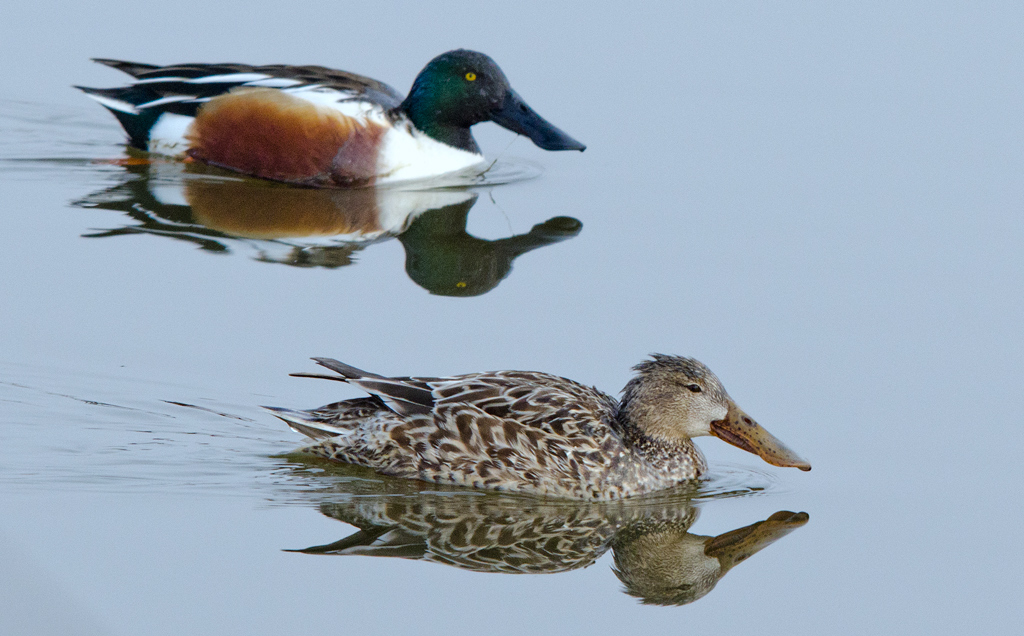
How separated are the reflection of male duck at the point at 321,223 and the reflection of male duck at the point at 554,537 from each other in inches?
89.3

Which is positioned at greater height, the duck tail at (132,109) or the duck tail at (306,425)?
the duck tail at (132,109)

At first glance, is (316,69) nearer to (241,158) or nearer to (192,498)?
(241,158)

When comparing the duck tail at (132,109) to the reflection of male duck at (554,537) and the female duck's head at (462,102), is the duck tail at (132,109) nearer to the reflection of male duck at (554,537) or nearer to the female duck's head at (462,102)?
the female duck's head at (462,102)

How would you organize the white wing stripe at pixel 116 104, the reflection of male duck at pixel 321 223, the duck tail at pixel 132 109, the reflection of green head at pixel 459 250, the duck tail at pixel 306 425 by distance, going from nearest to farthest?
the duck tail at pixel 306 425 < the reflection of green head at pixel 459 250 < the reflection of male duck at pixel 321 223 < the duck tail at pixel 132 109 < the white wing stripe at pixel 116 104

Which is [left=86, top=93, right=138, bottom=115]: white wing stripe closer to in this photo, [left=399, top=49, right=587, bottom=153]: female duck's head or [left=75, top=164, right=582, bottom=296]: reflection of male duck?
[left=75, top=164, right=582, bottom=296]: reflection of male duck

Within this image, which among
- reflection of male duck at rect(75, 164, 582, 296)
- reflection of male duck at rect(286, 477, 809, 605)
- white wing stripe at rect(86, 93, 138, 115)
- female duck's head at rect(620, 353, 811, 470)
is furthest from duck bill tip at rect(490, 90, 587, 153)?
reflection of male duck at rect(286, 477, 809, 605)

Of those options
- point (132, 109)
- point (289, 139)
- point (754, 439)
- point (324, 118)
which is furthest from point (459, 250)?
point (132, 109)

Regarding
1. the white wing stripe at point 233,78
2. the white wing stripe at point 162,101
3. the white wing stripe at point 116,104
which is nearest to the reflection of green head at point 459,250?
the white wing stripe at point 233,78

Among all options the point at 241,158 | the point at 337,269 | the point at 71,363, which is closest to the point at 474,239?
the point at 337,269

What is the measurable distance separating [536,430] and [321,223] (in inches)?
138

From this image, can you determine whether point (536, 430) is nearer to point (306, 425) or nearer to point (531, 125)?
point (306, 425)

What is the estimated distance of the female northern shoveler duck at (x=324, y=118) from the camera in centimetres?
1098

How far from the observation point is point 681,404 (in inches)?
290

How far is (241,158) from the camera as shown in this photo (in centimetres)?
1128
